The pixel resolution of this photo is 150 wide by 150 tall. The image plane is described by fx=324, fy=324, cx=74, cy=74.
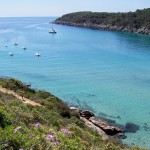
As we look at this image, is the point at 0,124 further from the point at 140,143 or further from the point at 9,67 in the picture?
the point at 9,67

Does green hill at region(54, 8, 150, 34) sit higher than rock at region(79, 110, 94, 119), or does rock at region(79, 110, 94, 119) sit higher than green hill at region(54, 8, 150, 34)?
green hill at region(54, 8, 150, 34)

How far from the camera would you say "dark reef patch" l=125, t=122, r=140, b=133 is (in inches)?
1206

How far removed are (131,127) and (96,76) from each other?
25164mm

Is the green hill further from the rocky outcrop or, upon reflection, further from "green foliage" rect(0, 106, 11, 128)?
"green foliage" rect(0, 106, 11, 128)

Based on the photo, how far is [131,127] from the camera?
31594 mm

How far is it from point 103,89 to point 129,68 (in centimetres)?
2013

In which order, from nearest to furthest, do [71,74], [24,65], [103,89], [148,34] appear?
1. [103,89]
2. [71,74]
3. [24,65]
4. [148,34]

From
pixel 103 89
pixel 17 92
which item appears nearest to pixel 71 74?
pixel 103 89

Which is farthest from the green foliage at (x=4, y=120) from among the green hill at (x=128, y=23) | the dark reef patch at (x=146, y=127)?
the green hill at (x=128, y=23)

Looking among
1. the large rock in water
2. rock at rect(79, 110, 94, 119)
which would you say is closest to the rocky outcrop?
the large rock in water

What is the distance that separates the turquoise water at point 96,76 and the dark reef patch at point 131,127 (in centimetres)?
48

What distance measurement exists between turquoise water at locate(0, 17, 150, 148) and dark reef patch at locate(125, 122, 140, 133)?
479mm

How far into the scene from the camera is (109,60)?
248 feet

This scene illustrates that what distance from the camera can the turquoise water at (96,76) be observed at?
37062 millimetres
